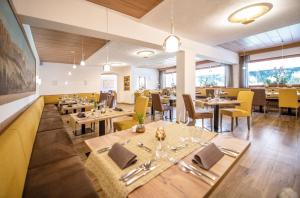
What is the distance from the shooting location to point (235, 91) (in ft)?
21.0

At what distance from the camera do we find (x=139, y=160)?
0.93 meters

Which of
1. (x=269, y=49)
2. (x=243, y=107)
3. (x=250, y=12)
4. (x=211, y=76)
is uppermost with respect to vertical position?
(x=269, y=49)

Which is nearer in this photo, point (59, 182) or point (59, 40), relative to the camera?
point (59, 182)

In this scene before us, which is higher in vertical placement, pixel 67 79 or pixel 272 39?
pixel 272 39

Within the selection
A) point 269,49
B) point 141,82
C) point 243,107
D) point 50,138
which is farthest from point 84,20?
point 141,82

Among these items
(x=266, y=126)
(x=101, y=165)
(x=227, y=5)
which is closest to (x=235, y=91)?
(x=266, y=126)

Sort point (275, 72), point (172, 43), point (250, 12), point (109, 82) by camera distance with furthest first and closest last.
Answer: point (109, 82), point (275, 72), point (250, 12), point (172, 43)

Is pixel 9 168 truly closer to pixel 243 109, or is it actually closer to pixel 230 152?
pixel 230 152

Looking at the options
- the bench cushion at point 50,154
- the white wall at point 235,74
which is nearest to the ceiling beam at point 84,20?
the bench cushion at point 50,154

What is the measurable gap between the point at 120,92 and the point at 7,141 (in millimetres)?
9662

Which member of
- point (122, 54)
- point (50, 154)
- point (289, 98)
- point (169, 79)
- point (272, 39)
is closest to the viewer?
point (50, 154)

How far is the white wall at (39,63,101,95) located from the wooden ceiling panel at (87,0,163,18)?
6.68m

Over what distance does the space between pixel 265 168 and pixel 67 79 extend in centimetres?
897

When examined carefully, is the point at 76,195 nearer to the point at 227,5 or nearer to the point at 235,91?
the point at 227,5
